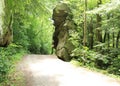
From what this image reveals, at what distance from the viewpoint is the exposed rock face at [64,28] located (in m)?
19.7

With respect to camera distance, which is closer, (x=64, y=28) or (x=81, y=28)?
(x=81, y=28)

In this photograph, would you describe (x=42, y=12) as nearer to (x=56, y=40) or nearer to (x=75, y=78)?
(x=75, y=78)

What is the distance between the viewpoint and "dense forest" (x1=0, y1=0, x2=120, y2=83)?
21.7 feet

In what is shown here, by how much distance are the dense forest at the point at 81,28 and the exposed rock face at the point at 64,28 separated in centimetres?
65

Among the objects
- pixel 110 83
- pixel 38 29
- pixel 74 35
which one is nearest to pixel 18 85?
pixel 110 83

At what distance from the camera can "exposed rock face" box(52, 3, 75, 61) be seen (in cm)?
1974

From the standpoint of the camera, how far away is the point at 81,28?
2073cm

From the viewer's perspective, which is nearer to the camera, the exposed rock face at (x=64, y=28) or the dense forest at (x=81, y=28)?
the dense forest at (x=81, y=28)

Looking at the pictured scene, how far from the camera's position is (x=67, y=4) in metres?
21.2

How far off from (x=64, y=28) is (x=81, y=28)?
1983 millimetres

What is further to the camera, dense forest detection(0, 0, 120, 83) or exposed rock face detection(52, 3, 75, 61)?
exposed rock face detection(52, 3, 75, 61)

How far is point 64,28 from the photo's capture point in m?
21.8

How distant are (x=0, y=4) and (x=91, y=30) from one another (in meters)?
15.8

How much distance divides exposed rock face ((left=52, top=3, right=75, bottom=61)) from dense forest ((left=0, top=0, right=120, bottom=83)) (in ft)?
2.12
